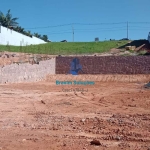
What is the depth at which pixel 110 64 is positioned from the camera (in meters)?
23.6

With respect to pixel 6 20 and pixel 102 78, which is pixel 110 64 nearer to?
pixel 102 78

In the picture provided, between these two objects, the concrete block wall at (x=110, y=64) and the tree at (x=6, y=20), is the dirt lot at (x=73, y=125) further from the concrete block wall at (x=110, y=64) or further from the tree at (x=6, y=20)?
the tree at (x=6, y=20)

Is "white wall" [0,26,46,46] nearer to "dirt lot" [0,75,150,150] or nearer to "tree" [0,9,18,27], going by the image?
"tree" [0,9,18,27]

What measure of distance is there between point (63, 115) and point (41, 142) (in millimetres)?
2703

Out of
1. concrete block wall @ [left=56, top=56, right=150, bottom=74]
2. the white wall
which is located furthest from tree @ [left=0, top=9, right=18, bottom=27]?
concrete block wall @ [left=56, top=56, right=150, bottom=74]

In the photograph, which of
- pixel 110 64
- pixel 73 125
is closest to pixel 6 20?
pixel 110 64

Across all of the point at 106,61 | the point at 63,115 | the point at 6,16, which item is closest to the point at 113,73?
the point at 106,61

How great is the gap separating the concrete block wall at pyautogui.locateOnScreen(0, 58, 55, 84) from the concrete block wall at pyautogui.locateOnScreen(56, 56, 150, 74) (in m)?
1.62

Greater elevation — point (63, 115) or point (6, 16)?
point (6, 16)

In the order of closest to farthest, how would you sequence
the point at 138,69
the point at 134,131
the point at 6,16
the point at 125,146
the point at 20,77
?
the point at 125,146
the point at 134,131
the point at 20,77
the point at 138,69
the point at 6,16

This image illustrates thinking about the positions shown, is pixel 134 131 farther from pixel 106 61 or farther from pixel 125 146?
pixel 106 61

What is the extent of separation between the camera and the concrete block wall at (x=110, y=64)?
23.3 metres

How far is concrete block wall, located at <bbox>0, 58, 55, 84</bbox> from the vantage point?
1610 cm

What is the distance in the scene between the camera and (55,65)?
80.0 feet
